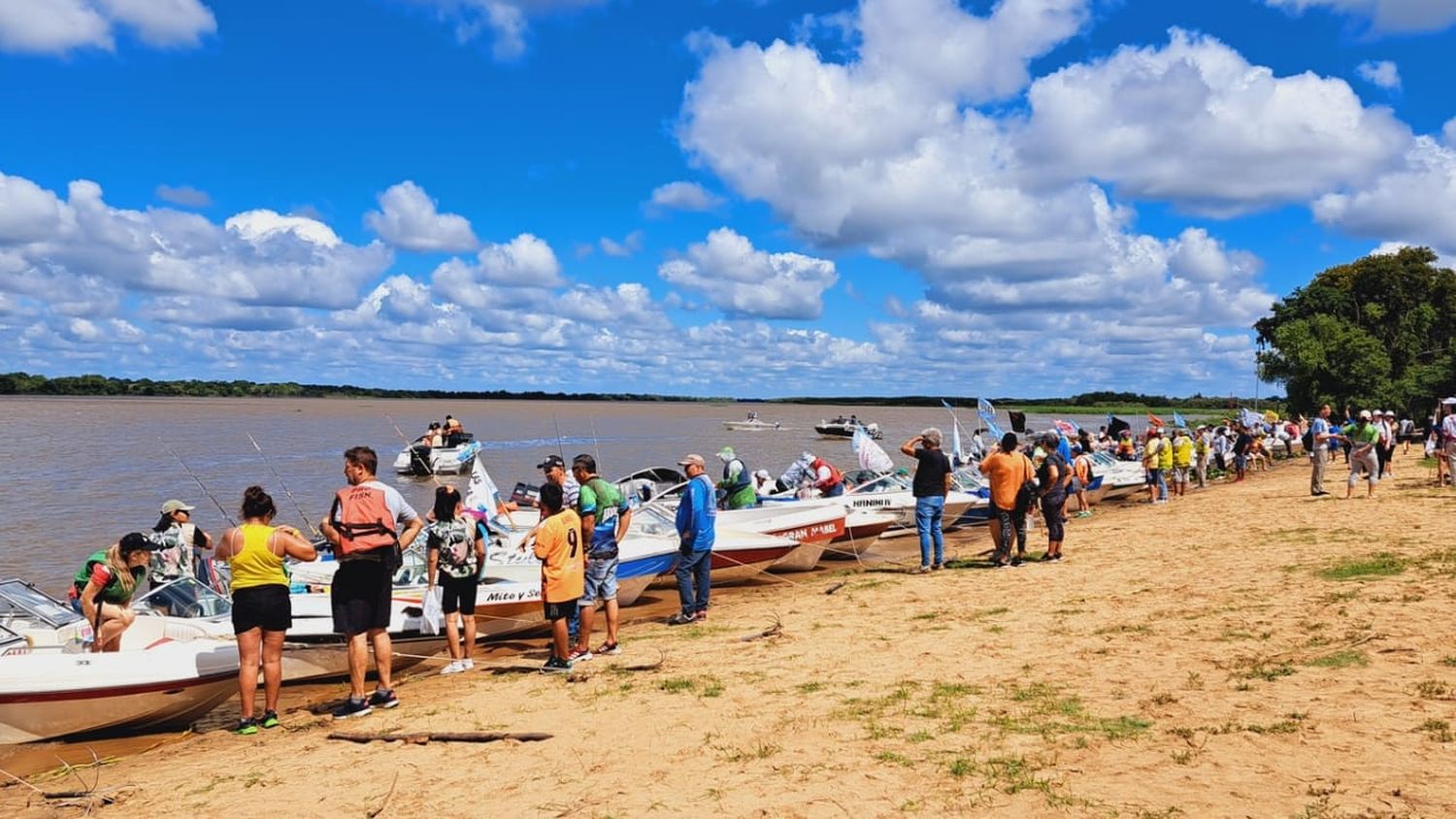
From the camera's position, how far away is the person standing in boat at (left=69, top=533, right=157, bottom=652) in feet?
28.1

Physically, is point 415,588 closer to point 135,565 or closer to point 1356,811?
point 135,565

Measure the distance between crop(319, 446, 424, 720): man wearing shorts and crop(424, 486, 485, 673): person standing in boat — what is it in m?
1.06

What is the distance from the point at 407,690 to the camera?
8828mm

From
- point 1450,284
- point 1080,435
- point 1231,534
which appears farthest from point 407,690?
point 1450,284

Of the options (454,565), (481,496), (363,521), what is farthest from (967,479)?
(363,521)

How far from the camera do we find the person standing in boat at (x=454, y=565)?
8.66m

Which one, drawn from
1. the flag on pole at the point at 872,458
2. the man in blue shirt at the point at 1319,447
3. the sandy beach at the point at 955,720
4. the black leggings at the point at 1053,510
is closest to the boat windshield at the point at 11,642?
the sandy beach at the point at 955,720

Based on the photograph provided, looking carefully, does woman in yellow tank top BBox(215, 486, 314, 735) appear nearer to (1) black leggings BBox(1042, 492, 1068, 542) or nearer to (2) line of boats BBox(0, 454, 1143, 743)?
(2) line of boats BBox(0, 454, 1143, 743)

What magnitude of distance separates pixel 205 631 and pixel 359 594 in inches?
129

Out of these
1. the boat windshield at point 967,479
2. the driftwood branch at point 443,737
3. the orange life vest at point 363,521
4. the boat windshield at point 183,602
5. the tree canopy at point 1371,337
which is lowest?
the driftwood branch at point 443,737

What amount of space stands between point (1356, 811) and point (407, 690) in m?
7.63

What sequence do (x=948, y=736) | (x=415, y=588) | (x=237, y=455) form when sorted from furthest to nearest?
(x=237, y=455) → (x=415, y=588) → (x=948, y=736)

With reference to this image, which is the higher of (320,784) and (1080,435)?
(1080,435)

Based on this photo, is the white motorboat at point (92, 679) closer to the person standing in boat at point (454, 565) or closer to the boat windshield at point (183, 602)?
the boat windshield at point (183, 602)
